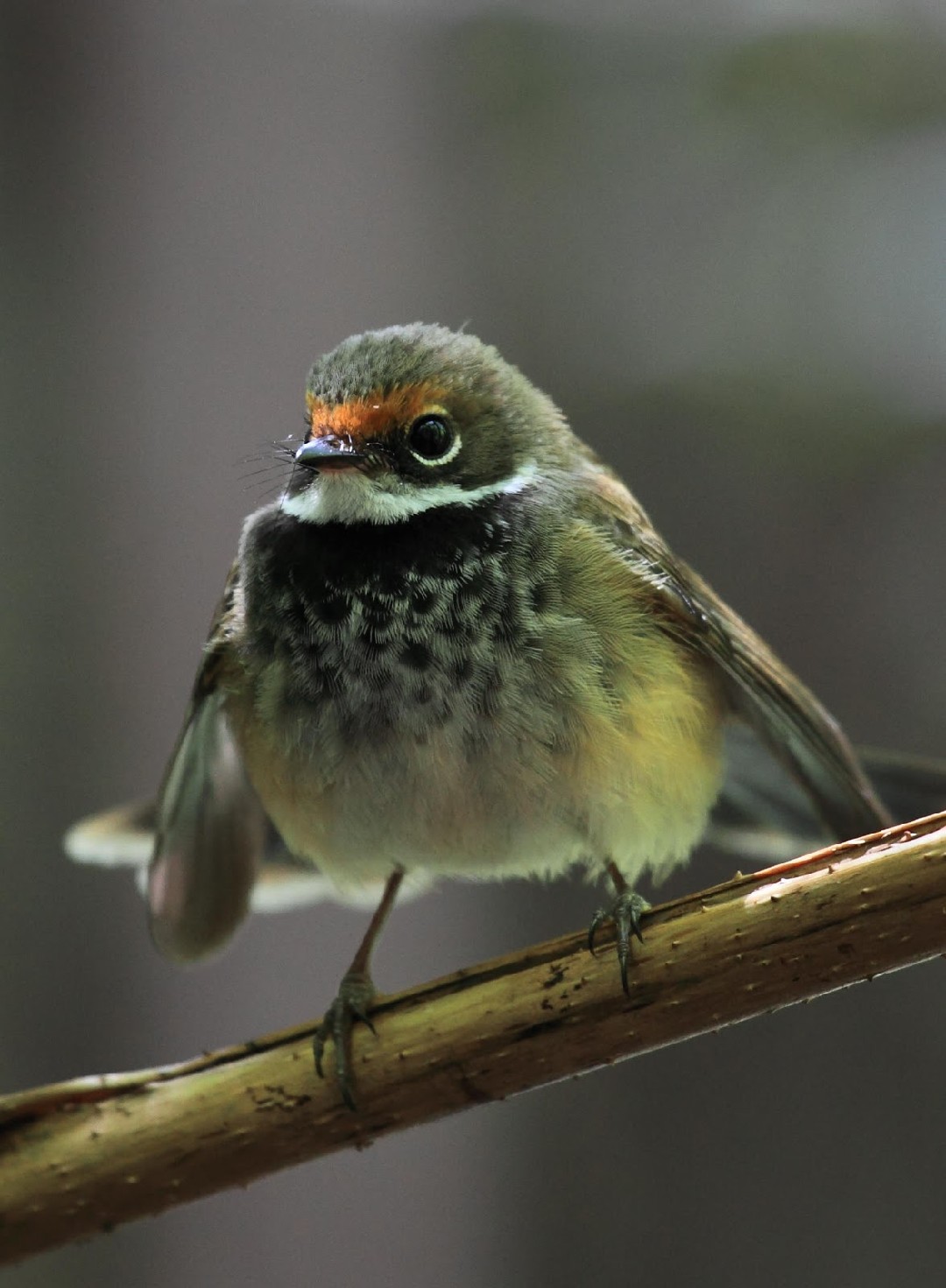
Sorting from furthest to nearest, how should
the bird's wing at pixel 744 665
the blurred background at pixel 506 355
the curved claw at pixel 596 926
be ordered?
the blurred background at pixel 506 355
the bird's wing at pixel 744 665
the curved claw at pixel 596 926

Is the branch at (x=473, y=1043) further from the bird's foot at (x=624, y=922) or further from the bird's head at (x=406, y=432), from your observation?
the bird's head at (x=406, y=432)

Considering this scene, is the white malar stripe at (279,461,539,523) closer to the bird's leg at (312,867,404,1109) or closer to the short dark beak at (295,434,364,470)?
the short dark beak at (295,434,364,470)

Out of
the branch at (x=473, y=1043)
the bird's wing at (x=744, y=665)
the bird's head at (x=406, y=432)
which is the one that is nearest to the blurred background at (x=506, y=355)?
the bird's wing at (x=744, y=665)

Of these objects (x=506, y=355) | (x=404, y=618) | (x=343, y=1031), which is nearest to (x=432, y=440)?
(x=404, y=618)

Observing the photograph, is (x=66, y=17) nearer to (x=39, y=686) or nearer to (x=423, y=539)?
(x=39, y=686)

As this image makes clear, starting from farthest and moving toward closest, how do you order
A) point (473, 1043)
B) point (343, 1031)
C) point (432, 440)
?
1. point (432, 440)
2. point (343, 1031)
3. point (473, 1043)

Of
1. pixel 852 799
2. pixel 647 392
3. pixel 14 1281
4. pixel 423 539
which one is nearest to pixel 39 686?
pixel 14 1281

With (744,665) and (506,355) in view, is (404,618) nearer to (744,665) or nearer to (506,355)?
(744,665)
